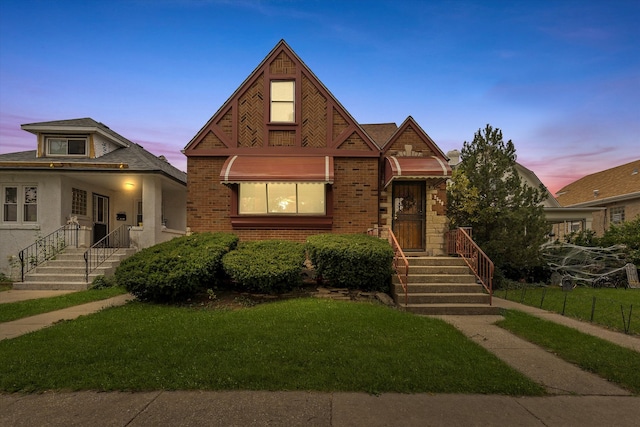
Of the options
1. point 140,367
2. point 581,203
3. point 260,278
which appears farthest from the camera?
point 581,203

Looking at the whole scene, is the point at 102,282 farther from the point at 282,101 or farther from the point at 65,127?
the point at 282,101

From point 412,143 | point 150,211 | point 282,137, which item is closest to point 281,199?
point 282,137

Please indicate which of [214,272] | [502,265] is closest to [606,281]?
[502,265]

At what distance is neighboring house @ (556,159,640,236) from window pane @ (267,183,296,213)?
20.6 metres

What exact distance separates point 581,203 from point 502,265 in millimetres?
17629

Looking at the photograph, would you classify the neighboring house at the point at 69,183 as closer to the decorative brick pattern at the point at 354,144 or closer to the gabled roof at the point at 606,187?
the decorative brick pattern at the point at 354,144

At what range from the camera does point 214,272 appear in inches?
344

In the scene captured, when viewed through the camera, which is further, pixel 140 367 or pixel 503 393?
pixel 140 367

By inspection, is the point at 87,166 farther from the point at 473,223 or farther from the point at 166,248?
the point at 473,223

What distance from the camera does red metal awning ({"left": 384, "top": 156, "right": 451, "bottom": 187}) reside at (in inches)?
411

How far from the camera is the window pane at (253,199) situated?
38.1 ft

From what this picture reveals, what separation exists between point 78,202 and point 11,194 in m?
2.31

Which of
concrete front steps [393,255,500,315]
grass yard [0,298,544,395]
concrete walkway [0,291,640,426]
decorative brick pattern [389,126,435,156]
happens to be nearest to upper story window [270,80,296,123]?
decorative brick pattern [389,126,435,156]

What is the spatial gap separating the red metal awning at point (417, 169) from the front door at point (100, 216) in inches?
556
